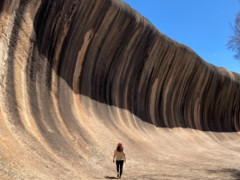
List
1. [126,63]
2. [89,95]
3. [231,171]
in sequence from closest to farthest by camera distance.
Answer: [231,171]
[89,95]
[126,63]

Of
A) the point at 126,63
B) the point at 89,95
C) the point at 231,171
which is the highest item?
the point at 126,63

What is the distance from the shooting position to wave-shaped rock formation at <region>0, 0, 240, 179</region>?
6.74 metres

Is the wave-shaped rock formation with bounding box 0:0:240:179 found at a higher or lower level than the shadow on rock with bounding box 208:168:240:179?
higher

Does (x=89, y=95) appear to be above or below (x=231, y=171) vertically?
above

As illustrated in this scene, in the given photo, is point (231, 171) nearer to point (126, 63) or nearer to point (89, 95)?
point (89, 95)

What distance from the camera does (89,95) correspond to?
415 inches

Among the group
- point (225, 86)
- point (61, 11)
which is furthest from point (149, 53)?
point (225, 86)

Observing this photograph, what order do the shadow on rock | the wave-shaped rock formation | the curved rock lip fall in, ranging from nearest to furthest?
the wave-shaped rock formation, the shadow on rock, the curved rock lip

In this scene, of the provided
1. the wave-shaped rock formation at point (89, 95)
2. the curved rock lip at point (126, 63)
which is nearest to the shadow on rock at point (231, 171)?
the wave-shaped rock formation at point (89, 95)

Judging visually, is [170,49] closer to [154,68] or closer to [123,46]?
[154,68]

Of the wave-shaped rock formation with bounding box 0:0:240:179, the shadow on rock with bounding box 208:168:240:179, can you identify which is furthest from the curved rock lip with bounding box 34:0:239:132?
the shadow on rock with bounding box 208:168:240:179

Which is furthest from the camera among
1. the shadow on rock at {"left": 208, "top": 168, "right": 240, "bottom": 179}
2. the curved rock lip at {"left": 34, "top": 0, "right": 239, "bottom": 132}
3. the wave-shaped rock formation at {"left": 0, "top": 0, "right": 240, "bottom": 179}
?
the curved rock lip at {"left": 34, "top": 0, "right": 239, "bottom": 132}

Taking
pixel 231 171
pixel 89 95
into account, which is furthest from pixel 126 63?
pixel 231 171

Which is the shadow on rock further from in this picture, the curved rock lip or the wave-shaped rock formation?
the curved rock lip
